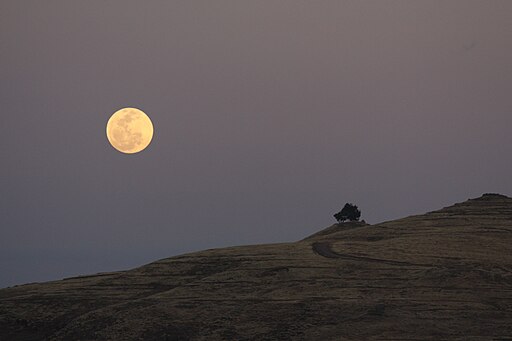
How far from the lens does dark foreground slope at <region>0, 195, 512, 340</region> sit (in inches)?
2832

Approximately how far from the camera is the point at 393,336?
2625 inches

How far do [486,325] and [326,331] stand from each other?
1556cm

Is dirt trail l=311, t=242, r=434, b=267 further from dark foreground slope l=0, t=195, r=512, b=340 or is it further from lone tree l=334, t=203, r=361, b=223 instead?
lone tree l=334, t=203, r=361, b=223

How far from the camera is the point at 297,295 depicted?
84.4 m

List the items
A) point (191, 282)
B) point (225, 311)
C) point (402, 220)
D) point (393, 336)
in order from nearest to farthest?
point (393, 336)
point (225, 311)
point (191, 282)
point (402, 220)

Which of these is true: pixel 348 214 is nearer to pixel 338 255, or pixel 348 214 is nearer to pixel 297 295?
pixel 338 255

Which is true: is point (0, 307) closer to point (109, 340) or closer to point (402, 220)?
point (109, 340)

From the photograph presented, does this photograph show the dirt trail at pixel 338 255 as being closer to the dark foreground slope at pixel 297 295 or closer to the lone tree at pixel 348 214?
the dark foreground slope at pixel 297 295

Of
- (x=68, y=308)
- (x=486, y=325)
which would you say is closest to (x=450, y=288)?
(x=486, y=325)

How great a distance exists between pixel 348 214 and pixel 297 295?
107 meters

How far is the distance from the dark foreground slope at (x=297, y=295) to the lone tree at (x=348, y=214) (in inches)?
2378

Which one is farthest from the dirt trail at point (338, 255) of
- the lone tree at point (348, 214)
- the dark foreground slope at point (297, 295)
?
the lone tree at point (348, 214)

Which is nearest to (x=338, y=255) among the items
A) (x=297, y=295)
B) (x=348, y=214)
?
(x=297, y=295)

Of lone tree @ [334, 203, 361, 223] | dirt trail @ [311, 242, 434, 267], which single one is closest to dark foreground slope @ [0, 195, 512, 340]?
dirt trail @ [311, 242, 434, 267]
